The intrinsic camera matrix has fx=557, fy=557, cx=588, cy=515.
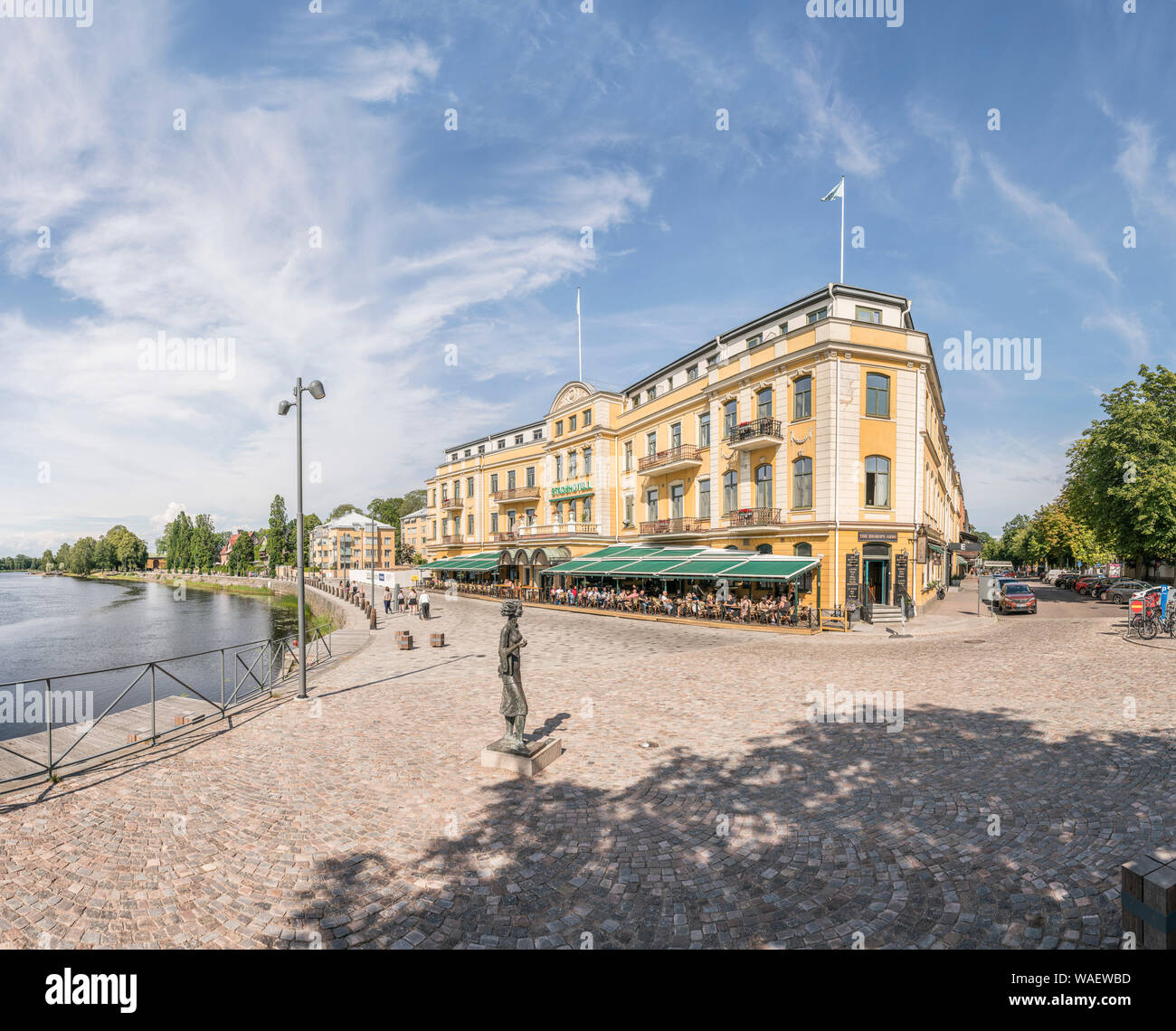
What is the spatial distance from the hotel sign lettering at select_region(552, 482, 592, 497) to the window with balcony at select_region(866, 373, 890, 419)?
20.3 m

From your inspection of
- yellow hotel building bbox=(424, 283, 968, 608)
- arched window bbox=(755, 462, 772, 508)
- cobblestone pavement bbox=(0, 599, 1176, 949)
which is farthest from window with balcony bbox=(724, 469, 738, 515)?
cobblestone pavement bbox=(0, 599, 1176, 949)

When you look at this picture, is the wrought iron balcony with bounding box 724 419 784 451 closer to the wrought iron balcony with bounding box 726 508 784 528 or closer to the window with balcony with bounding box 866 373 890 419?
the wrought iron balcony with bounding box 726 508 784 528

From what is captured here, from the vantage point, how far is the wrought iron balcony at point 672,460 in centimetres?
3241

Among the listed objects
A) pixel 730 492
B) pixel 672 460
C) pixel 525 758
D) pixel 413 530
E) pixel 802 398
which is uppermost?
pixel 802 398

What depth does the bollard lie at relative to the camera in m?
3.65

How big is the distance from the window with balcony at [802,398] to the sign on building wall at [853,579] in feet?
22.4

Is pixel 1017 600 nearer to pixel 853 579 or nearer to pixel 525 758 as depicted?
pixel 853 579

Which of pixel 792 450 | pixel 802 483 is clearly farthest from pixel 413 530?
pixel 802 483

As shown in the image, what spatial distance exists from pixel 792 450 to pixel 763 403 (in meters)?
3.22

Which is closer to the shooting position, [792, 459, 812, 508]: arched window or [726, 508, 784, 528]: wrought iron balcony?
[792, 459, 812, 508]: arched window

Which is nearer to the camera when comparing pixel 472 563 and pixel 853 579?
pixel 853 579

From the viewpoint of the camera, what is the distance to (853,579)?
25.0 meters

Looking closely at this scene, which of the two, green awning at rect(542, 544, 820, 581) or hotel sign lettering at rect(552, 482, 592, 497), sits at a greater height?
hotel sign lettering at rect(552, 482, 592, 497)
